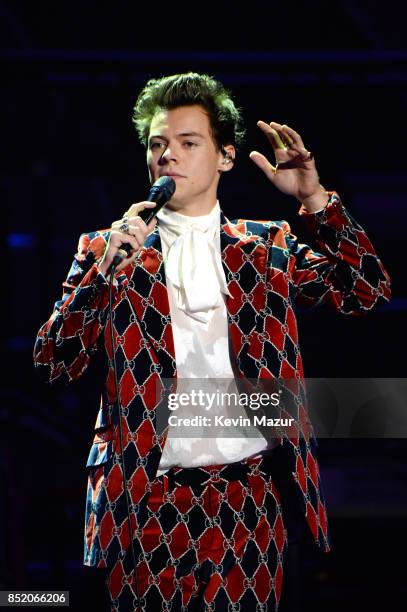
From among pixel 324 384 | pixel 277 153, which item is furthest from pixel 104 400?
pixel 324 384

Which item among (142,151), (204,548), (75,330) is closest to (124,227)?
(75,330)

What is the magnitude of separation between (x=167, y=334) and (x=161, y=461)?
0.27m

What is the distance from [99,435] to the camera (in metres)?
1.94

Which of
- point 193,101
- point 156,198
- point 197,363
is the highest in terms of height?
point 193,101

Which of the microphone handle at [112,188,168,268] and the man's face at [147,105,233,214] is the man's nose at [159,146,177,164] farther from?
A: the microphone handle at [112,188,168,268]

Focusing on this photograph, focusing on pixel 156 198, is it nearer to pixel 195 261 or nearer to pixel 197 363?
pixel 195 261

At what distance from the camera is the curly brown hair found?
7.14ft

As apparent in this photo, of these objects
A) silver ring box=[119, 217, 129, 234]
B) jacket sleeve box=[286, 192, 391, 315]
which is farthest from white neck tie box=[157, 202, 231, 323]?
silver ring box=[119, 217, 129, 234]

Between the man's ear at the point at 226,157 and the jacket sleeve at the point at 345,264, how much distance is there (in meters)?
0.26

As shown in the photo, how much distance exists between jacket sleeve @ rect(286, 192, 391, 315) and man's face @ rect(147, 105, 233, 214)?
9.6 inches

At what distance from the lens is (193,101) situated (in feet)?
7.16

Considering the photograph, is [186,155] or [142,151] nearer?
[186,155]

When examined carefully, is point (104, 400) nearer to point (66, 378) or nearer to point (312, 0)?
point (66, 378)

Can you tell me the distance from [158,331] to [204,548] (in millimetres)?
467
